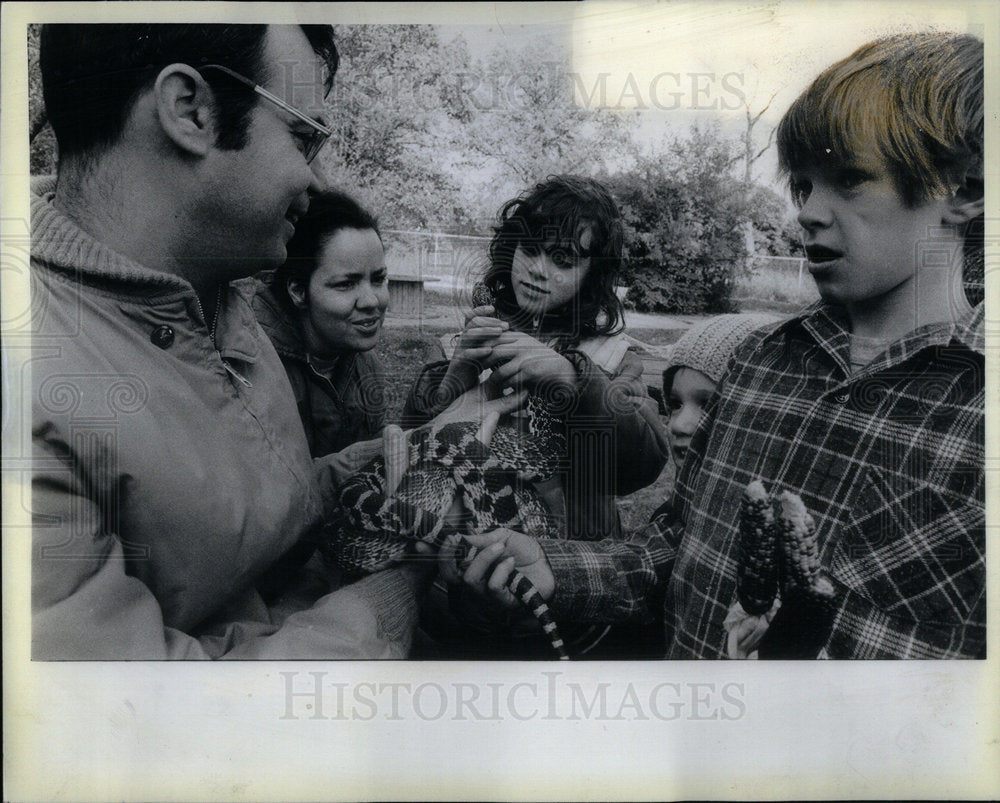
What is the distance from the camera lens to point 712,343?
3484 millimetres

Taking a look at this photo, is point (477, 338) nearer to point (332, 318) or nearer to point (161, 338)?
point (332, 318)

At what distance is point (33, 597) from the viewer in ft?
11.1

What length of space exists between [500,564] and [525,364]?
2.18ft

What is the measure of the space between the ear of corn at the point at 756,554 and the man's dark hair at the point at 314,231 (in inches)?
59.3

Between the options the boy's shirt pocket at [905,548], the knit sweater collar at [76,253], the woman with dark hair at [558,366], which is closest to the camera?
the knit sweater collar at [76,253]

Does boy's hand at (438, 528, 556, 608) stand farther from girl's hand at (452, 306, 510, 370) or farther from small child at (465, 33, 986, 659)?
girl's hand at (452, 306, 510, 370)

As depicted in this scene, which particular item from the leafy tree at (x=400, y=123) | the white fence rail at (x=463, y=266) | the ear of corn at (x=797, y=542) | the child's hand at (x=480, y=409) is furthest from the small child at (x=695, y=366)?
the leafy tree at (x=400, y=123)

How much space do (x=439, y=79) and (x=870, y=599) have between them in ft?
7.26

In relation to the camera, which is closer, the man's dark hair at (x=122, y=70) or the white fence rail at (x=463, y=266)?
the man's dark hair at (x=122, y=70)

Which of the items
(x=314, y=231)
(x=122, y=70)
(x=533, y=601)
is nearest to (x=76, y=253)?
(x=122, y=70)

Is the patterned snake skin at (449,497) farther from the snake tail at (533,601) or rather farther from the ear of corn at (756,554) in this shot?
the ear of corn at (756,554)

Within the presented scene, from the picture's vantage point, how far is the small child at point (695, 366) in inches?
137

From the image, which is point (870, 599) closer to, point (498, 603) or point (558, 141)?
point (498, 603)

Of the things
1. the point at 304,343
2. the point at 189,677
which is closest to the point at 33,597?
the point at 189,677
